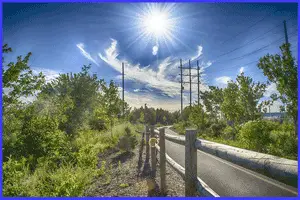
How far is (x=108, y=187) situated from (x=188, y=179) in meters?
1.68

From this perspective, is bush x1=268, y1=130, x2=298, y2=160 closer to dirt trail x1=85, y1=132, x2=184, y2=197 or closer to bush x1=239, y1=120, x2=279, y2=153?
bush x1=239, y1=120, x2=279, y2=153

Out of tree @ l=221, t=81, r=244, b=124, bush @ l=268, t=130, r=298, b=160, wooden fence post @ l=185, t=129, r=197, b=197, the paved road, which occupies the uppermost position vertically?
tree @ l=221, t=81, r=244, b=124

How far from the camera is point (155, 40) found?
10.6 feet

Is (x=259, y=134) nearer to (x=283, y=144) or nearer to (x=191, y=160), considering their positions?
(x=283, y=144)

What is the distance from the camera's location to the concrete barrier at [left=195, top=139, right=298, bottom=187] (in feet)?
3.24

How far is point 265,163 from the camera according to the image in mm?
1102

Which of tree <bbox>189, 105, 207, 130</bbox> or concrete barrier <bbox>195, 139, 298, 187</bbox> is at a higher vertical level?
concrete barrier <bbox>195, 139, 298, 187</bbox>

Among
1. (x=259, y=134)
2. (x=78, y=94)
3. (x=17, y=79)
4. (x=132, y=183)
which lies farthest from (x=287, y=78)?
(x=78, y=94)

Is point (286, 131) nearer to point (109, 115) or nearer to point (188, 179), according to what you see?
point (188, 179)

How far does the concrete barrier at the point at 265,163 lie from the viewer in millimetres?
987

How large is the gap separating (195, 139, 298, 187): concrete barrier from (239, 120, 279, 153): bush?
503 centimetres

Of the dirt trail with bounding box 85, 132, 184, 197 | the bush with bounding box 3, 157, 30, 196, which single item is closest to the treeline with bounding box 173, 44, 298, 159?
the dirt trail with bounding box 85, 132, 184, 197

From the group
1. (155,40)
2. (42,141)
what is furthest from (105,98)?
(155,40)

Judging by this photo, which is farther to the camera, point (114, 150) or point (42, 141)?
point (114, 150)
